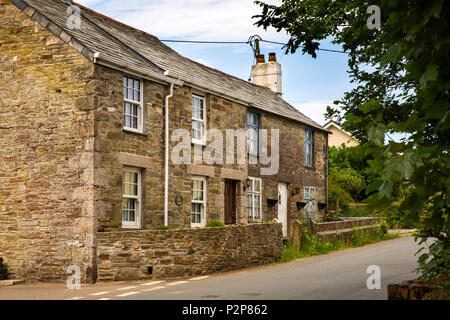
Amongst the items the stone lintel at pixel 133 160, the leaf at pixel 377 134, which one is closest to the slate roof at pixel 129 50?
the stone lintel at pixel 133 160

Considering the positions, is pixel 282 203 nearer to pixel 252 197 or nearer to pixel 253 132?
pixel 252 197

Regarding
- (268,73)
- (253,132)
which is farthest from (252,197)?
(268,73)

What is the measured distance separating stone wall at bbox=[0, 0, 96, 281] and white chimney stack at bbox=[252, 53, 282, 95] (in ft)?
53.2

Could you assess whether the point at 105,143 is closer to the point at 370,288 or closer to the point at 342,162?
the point at 370,288

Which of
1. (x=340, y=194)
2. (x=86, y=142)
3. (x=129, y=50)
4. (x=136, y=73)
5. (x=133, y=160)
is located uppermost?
(x=129, y=50)

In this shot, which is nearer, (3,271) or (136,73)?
(3,271)

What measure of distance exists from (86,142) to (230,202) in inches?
289

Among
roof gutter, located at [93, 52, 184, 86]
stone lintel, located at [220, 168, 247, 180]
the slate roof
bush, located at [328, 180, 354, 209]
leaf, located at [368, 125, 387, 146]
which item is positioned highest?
the slate roof

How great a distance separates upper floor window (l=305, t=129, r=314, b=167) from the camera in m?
27.2

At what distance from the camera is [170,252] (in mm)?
14875

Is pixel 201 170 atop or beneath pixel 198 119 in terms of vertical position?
beneath

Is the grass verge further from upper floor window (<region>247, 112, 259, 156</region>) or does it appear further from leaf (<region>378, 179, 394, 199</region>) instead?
leaf (<region>378, 179, 394, 199</region>)

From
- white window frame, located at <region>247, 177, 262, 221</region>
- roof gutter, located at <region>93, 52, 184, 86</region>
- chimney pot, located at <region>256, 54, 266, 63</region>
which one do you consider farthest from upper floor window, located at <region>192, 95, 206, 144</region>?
chimney pot, located at <region>256, 54, 266, 63</region>

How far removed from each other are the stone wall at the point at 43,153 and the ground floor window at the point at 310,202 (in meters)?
13.9
